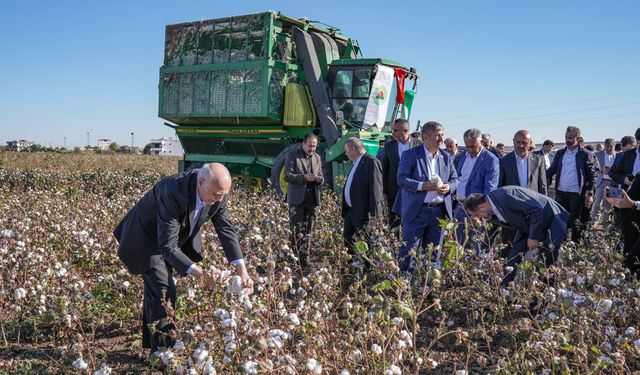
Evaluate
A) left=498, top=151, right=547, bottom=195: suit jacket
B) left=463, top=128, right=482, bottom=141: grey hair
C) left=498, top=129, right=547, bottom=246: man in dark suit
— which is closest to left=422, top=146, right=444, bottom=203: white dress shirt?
left=463, top=128, right=482, bottom=141: grey hair

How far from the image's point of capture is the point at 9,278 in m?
4.85

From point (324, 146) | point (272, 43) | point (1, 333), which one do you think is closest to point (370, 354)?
point (1, 333)

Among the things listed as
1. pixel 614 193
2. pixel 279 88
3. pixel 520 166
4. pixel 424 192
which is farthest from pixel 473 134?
pixel 279 88

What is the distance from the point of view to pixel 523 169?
691 cm

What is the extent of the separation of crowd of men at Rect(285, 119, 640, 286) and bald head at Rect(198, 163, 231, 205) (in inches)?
63.2

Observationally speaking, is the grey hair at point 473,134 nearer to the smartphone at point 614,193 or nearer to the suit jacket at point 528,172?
the suit jacket at point 528,172

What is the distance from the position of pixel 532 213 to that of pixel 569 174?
12.9 ft

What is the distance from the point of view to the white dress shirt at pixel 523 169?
22.6 feet

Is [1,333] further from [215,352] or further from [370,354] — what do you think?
[370,354]

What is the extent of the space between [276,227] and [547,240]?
10.3 ft

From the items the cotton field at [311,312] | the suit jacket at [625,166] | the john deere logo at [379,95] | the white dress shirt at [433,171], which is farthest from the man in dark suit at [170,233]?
the john deere logo at [379,95]

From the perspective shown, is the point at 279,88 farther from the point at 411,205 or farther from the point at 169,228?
the point at 169,228

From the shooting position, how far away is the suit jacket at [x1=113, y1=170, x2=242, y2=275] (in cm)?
369

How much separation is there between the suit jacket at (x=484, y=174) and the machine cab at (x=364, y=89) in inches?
239
